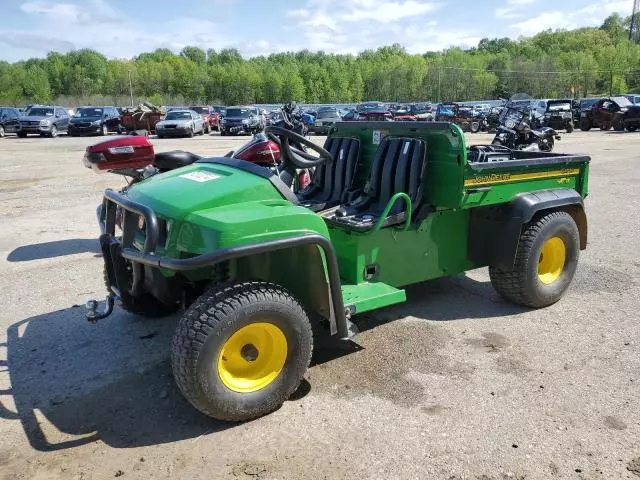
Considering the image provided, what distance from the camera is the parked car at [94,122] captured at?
28234 mm

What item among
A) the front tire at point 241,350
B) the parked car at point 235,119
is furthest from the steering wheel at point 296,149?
the parked car at point 235,119

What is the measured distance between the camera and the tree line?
8369 centimetres

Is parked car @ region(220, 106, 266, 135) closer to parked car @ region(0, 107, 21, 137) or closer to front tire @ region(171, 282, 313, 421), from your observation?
parked car @ region(0, 107, 21, 137)

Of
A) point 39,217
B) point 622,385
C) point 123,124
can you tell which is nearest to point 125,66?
point 123,124

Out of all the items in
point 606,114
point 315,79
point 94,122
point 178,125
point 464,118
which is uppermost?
point 315,79

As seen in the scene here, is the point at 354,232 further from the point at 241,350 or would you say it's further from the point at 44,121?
the point at 44,121

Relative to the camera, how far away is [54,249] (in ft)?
22.1

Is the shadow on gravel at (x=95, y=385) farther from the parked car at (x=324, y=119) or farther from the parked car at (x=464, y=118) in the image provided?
the parked car at (x=464, y=118)

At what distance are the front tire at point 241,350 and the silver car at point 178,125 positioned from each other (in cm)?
2580

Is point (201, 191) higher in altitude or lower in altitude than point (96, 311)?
higher

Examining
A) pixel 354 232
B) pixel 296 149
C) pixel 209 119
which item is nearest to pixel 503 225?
pixel 354 232

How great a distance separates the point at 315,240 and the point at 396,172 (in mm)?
1527

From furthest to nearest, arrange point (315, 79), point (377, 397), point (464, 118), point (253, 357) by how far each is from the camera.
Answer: point (315, 79) → point (464, 118) → point (377, 397) → point (253, 357)

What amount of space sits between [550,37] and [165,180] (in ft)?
453
